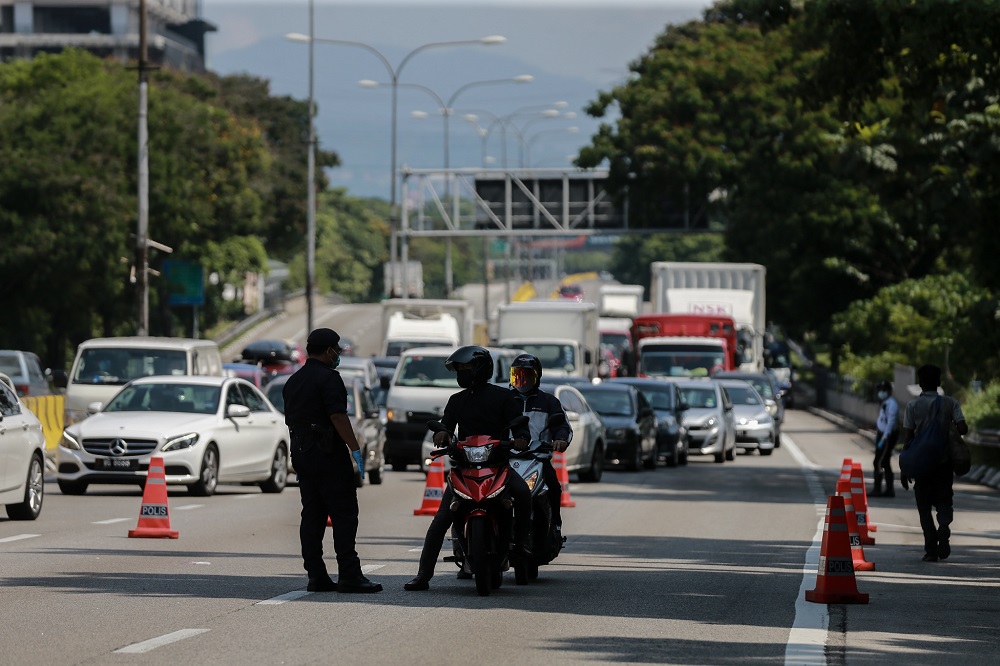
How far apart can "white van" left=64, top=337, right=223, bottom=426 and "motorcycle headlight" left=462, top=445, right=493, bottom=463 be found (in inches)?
718

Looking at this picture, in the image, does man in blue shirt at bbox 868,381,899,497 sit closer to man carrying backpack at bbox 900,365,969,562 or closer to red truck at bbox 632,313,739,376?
man carrying backpack at bbox 900,365,969,562

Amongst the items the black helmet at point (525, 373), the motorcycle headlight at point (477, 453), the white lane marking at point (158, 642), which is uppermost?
the black helmet at point (525, 373)

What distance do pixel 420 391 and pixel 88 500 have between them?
9.49m

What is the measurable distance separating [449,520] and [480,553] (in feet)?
1.04

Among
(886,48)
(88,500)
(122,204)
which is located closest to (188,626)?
(88,500)

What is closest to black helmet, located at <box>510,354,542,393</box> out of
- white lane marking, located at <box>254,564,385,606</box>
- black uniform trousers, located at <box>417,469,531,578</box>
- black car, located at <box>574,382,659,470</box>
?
black uniform trousers, located at <box>417,469,531,578</box>

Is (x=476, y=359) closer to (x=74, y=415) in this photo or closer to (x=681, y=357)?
(x=74, y=415)

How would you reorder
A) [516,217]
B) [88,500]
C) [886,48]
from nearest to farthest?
1. [88,500]
2. [886,48]
3. [516,217]

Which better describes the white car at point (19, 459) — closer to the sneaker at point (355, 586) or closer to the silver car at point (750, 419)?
the sneaker at point (355, 586)

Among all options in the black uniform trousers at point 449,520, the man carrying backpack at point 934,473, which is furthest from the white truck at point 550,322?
the black uniform trousers at point 449,520

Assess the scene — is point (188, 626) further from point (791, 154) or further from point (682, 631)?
point (791, 154)

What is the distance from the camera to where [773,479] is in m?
32.0

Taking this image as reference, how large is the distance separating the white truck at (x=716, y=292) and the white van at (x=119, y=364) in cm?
2323

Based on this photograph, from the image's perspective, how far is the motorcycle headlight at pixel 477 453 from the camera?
42.4 ft
